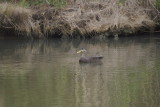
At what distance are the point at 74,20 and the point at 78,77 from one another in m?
13.8

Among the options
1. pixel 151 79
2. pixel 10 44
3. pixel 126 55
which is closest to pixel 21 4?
pixel 10 44

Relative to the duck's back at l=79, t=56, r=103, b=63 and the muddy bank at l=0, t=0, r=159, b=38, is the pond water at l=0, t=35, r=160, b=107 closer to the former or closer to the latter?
the duck's back at l=79, t=56, r=103, b=63

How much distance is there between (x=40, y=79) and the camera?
18562mm

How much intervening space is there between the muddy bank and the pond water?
11.6ft

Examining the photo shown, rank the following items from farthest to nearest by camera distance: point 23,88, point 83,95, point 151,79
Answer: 1. point 151,79
2. point 23,88
3. point 83,95

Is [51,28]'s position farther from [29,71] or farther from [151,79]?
[151,79]

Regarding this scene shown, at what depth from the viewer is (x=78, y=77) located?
61.8 ft

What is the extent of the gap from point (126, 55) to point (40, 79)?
6968 mm

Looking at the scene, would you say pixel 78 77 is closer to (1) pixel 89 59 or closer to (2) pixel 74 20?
(1) pixel 89 59

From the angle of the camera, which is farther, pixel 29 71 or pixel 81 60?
pixel 81 60

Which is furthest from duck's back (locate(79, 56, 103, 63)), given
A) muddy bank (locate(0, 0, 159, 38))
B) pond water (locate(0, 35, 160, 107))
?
muddy bank (locate(0, 0, 159, 38))

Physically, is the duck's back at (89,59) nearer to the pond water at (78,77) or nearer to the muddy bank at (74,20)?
the pond water at (78,77)

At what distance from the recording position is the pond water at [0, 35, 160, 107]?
15.2 m

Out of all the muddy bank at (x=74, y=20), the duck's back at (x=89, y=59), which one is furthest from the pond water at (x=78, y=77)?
the muddy bank at (x=74, y=20)
